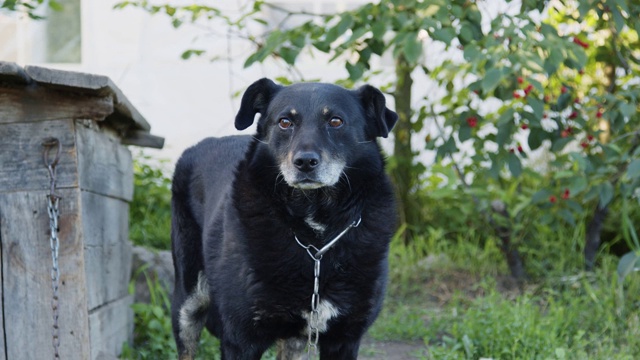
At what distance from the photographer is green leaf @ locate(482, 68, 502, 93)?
12.6 ft

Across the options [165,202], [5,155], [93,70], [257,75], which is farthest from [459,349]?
[93,70]

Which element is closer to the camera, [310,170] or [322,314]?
[310,170]

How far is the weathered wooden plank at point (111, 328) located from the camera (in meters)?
3.70

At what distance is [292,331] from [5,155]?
1.47 metres

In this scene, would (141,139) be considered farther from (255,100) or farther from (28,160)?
(255,100)

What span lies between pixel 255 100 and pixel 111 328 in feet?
4.87

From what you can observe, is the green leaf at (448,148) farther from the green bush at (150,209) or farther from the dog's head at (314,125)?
the green bush at (150,209)

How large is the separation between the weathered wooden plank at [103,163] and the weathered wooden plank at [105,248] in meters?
0.05

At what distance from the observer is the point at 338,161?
3062 mm

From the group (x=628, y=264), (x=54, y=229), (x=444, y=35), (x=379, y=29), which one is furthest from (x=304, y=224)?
(x=628, y=264)

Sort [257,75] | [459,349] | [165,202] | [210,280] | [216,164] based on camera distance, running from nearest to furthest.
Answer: [210,280] < [216,164] < [459,349] < [165,202] < [257,75]

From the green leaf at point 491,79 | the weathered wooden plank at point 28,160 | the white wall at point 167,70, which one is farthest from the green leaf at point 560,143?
the white wall at point 167,70

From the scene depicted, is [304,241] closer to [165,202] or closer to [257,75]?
[165,202]

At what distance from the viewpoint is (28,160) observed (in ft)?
11.5
